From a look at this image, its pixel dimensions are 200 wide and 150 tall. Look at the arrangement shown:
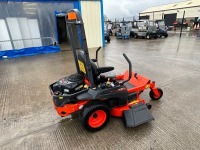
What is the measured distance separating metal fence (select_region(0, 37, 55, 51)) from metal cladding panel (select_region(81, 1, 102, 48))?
7.75 ft

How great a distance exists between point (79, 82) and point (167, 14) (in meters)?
36.0

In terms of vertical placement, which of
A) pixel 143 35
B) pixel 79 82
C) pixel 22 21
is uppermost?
pixel 22 21

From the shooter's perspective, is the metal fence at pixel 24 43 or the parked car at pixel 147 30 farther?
the parked car at pixel 147 30

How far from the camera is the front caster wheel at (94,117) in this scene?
2123mm

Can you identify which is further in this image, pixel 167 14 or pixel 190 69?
pixel 167 14

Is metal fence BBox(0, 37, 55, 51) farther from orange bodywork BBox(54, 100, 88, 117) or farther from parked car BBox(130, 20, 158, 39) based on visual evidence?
parked car BBox(130, 20, 158, 39)

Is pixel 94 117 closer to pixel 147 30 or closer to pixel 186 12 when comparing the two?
pixel 147 30

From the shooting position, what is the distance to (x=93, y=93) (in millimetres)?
2135

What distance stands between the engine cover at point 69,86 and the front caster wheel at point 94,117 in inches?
12.4

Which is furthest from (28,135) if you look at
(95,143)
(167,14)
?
(167,14)

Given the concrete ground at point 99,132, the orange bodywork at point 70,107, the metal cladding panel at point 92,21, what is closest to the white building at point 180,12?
the metal cladding panel at point 92,21

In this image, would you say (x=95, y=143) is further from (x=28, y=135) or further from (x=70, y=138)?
(x=28, y=135)

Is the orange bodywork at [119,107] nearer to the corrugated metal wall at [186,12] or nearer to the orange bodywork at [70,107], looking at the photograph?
the orange bodywork at [70,107]

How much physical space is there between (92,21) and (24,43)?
13.8ft
